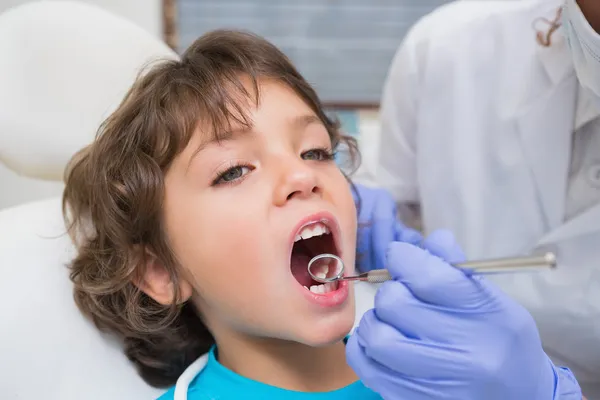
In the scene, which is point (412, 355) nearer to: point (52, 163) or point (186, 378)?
point (186, 378)

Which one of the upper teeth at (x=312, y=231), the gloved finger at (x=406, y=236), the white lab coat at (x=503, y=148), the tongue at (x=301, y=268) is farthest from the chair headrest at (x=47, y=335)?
the white lab coat at (x=503, y=148)

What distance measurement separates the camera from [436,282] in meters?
0.81

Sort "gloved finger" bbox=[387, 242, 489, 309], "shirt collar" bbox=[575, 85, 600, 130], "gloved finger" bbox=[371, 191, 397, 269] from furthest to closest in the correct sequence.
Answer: "gloved finger" bbox=[371, 191, 397, 269] < "shirt collar" bbox=[575, 85, 600, 130] < "gloved finger" bbox=[387, 242, 489, 309]

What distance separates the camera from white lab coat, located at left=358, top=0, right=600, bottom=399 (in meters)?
1.23

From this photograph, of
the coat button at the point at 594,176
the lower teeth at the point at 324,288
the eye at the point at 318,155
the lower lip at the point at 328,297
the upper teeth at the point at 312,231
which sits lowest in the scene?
the lower teeth at the point at 324,288

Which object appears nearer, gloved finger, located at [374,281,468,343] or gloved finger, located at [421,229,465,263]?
gloved finger, located at [374,281,468,343]

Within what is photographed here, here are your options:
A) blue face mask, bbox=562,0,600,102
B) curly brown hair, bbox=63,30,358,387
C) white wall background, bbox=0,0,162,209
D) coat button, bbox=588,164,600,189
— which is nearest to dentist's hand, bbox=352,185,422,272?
curly brown hair, bbox=63,30,358,387

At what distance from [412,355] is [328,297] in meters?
0.17

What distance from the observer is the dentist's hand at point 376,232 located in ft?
4.40

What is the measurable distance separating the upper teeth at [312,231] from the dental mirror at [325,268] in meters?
0.04

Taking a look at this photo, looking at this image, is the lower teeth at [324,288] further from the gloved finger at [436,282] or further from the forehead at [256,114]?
the forehead at [256,114]

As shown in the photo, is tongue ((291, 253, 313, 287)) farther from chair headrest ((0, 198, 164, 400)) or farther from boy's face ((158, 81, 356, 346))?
chair headrest ((0, 198, 164, 400))

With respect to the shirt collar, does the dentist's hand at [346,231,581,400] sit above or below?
below

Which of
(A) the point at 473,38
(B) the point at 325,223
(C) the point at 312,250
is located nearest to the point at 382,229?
(C) the point at 312,250
